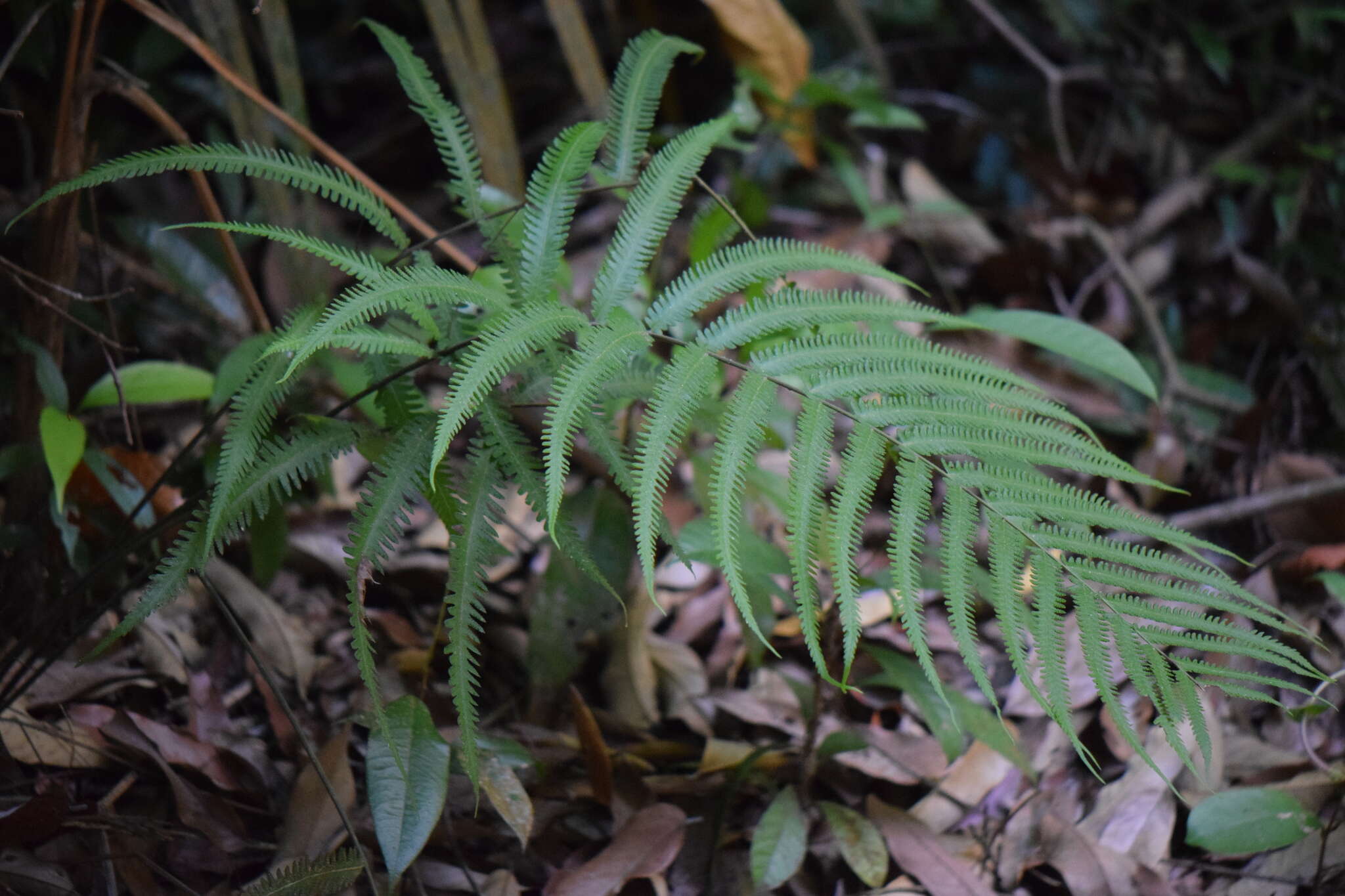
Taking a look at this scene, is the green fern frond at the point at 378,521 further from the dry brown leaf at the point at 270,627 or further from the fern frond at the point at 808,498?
the dry brown leaf at the point at 270,627

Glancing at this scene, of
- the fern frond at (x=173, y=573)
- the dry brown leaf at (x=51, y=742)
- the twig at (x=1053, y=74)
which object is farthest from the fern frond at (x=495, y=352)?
the twig at (x=1053, y=74)

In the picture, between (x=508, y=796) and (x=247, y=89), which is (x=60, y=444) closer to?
(x=247, y=89)

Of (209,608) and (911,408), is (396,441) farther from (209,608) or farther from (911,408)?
(209,608)

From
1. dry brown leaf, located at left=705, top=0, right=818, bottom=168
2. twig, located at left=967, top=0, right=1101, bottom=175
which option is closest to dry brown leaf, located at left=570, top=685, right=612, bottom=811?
dry brown leaf, located at left=705, top=0, right=818, bottom=168

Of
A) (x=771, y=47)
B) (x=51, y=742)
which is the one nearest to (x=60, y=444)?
(x=51, y=742)

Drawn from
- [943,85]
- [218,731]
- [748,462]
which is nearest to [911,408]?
[748,462]

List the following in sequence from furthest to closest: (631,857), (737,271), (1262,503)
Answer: (1262,503) → (631,857) → (737,271)

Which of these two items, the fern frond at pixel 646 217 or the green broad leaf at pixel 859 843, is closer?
the fern frond at pixel 646 217
